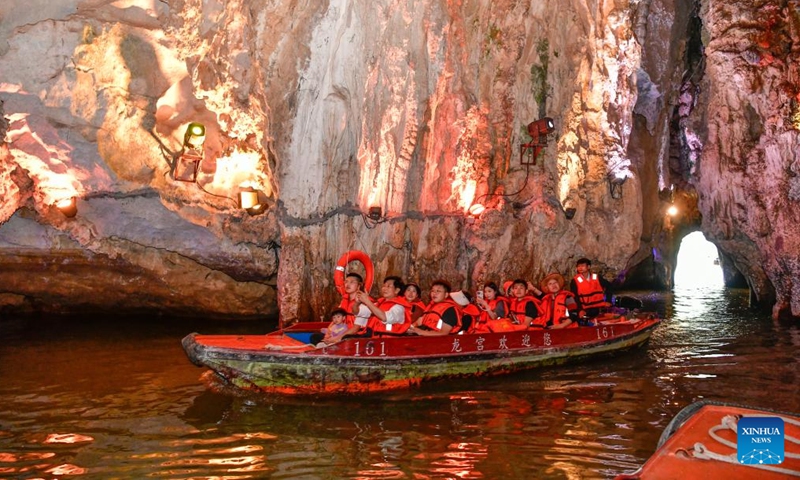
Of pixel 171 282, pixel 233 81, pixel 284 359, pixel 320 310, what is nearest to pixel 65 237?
pixel 171 282

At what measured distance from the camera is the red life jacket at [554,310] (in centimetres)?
1042

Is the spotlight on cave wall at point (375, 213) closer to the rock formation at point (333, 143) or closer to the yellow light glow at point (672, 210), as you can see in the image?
the rock formation at point (333, 143)

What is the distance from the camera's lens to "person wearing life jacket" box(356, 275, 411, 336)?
29.2ft

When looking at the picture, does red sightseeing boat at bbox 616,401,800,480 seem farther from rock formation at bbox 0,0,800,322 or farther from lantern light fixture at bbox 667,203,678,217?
lantern light fixture at bbox 667,203,678,217

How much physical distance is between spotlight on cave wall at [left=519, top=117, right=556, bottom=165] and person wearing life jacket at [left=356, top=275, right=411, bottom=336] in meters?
5.08

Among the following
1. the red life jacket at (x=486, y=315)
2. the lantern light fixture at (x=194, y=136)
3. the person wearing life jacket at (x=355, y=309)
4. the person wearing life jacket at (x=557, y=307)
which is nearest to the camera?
the person wearing life jacket at (x=355, y=309)

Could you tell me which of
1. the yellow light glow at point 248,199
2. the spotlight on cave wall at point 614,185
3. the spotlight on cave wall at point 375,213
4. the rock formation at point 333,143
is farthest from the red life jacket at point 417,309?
the spotlight on cave wall at point 614,185

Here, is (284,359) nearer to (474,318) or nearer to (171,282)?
(474,318)

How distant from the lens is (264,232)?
45.3 ft

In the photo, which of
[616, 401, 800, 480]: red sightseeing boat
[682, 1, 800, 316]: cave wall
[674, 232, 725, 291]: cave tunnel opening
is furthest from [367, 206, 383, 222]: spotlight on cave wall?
[674, 232, 725, 291]: cave tunnel opening

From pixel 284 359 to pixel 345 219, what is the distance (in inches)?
154

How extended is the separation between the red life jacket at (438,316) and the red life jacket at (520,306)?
4.62ft

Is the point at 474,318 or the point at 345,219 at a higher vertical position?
the point at 345,219

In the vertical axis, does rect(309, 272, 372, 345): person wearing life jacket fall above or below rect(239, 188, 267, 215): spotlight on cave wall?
below
